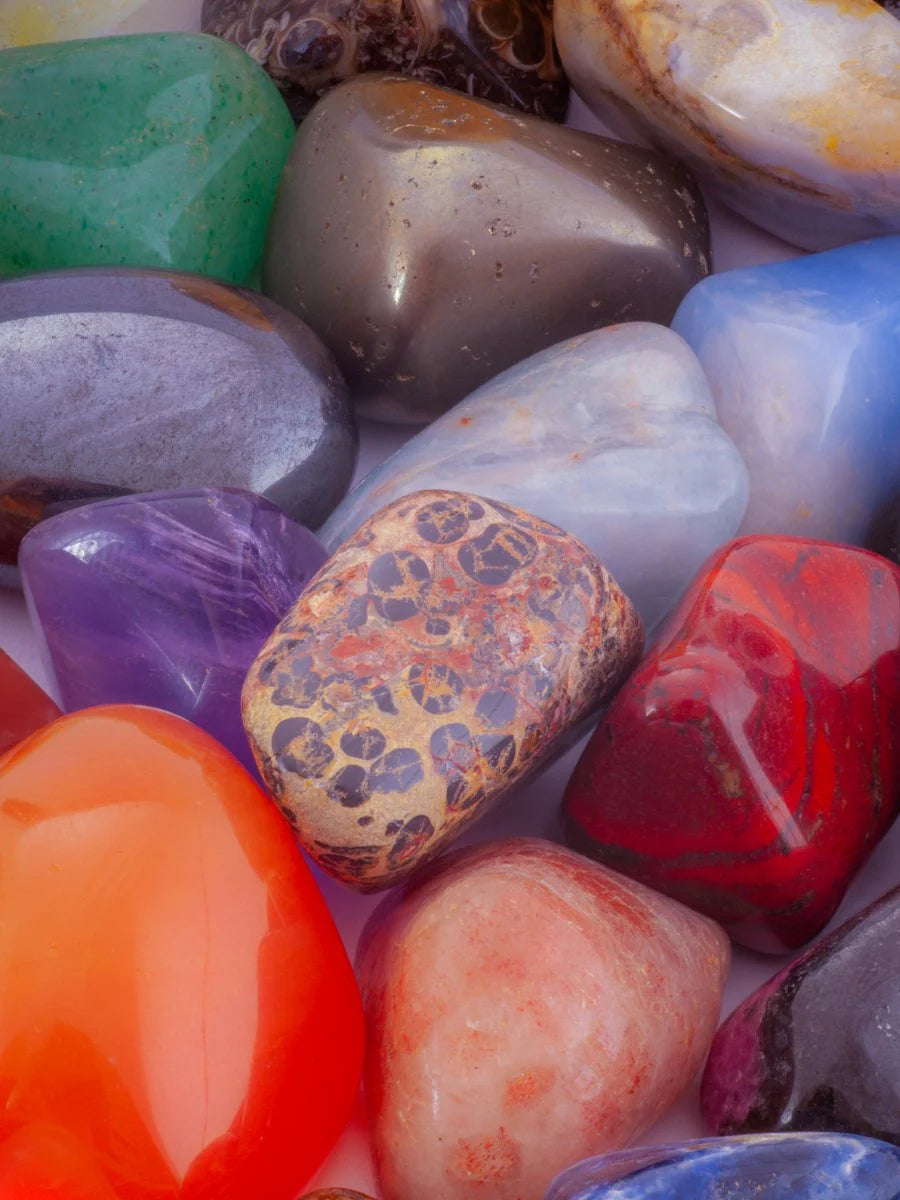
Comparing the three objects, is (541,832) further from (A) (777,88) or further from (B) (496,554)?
(A) (777,88)

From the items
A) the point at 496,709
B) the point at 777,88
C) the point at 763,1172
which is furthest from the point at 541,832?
the point at 777,88

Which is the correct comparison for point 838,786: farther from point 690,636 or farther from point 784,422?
point 784,422

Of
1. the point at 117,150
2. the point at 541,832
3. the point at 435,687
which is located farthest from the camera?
the point at 117,150

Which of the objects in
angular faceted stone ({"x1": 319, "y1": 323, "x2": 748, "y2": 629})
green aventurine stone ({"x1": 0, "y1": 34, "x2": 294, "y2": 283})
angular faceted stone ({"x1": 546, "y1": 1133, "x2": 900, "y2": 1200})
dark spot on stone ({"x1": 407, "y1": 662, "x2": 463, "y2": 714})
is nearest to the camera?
angular faceted stone ({"x1": 546, "y1": 1133, "x2": 900, "y2": 1200})

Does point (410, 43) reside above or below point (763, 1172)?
above

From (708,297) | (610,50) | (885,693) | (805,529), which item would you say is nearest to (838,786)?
(885,693)

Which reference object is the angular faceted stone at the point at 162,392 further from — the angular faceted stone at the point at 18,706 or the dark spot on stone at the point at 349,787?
the dark spot on stone at the point at 349,787

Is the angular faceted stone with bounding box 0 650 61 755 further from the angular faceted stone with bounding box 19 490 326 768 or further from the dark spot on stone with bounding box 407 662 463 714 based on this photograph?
the dark spot on stone with bounding box 407 662 463 714

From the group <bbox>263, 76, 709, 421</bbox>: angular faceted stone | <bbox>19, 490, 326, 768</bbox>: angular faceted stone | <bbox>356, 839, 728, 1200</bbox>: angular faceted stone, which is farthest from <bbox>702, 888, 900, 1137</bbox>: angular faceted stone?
<bbox>263, 76, 709, 421</bbox>: angular faceted stone

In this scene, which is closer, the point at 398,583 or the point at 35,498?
the point at 398,583
